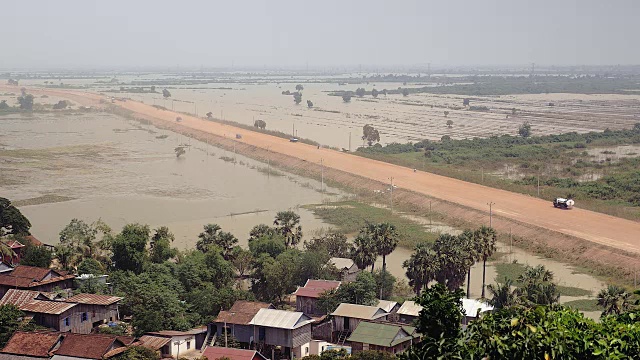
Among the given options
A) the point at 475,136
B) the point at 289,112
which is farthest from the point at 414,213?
the point at 289,112

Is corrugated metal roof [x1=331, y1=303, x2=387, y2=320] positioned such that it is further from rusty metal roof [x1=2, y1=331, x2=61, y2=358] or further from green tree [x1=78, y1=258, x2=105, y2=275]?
green tree [x1=78, y1=258, x2=105, y2=275]

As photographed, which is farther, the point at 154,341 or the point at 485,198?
the point at 485,198

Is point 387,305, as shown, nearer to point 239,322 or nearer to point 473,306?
point 473,306

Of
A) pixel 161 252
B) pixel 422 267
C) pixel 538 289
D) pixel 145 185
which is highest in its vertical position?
pixel 538 289

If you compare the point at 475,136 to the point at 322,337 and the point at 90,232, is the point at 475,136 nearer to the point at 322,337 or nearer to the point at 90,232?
the point at 90,232

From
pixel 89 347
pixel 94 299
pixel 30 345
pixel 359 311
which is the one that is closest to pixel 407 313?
pixel 359 311

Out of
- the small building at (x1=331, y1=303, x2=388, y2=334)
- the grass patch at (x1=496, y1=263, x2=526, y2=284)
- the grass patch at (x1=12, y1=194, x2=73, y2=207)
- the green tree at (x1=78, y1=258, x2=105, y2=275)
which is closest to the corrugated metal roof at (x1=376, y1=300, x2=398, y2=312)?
the small building at (x1=331, y1=303, x2=388, y2=334)

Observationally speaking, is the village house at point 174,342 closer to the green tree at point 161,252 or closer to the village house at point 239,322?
the village house at point 239,322
